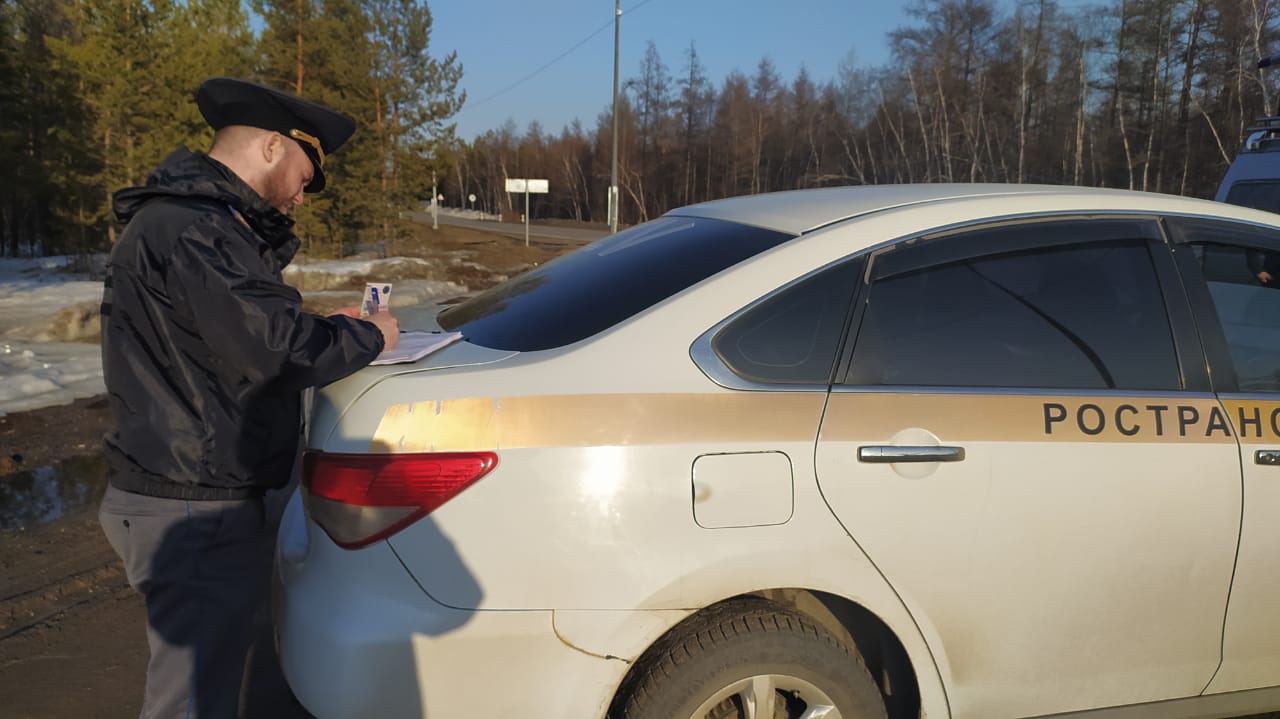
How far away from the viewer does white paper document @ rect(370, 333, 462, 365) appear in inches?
83.7

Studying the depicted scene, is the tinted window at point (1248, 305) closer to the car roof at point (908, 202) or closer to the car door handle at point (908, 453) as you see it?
the car roof at point (908, 202)

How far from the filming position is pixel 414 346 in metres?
2.28

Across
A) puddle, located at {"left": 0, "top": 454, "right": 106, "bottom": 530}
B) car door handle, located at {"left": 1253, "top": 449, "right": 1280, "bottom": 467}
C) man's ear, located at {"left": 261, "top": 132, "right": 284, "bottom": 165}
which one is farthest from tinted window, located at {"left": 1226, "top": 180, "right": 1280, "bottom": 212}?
puddle, located at {"left": 0, "top": 454, "right": 106, "bottom": 530}

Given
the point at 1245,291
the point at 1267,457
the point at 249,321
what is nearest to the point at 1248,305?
the point at 1245,291

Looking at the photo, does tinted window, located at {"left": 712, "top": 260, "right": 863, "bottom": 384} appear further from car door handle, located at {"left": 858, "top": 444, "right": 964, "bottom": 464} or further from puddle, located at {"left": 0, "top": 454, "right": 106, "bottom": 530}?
puddle, located at {"left": 0, "top": 454, "right": 106, "bottom": 530}

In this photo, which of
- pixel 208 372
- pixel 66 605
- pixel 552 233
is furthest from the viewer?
pixel 552 233

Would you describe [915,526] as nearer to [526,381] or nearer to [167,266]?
[526,381]

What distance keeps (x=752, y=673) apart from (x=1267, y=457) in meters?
1.60

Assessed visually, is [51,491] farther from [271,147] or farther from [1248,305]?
[1248,305]

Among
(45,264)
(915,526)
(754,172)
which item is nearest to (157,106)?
(45,264)

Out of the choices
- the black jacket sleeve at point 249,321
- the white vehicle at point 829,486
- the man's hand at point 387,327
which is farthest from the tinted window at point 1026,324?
the black jacket sleeve at point 249,321

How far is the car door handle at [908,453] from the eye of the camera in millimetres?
2092

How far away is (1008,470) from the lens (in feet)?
7.11

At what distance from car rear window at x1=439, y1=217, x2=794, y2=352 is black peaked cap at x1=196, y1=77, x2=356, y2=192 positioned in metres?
0.69
